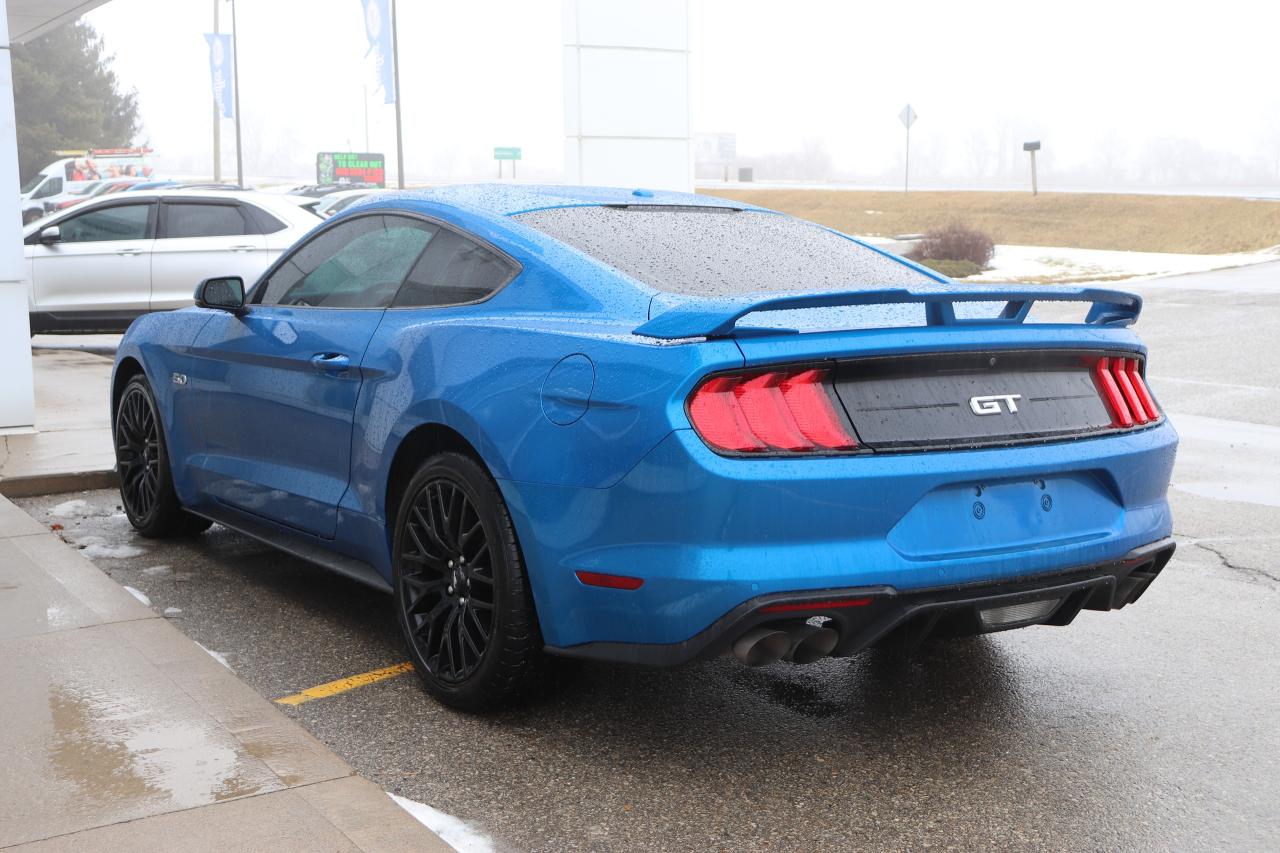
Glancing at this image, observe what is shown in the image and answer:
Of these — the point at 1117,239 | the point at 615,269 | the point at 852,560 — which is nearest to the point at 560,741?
the point at 852,560

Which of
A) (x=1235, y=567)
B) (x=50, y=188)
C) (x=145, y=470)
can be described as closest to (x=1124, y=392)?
(x=1235, y=567)

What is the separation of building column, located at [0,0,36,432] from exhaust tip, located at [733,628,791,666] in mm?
6681

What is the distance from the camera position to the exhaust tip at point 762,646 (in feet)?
11.1

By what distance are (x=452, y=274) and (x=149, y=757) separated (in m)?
1.70

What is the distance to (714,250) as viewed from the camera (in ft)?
14.3

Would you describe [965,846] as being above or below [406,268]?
below

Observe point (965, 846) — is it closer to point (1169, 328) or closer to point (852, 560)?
point (852, 560)

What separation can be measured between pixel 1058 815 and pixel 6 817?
2.46 m

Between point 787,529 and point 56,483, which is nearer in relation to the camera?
point 787,529

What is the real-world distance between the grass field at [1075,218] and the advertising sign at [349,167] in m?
27.3

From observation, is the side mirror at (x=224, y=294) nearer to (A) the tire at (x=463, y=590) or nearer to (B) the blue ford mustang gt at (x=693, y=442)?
(B) the blue ford mustang gt at (x=693, y=442)

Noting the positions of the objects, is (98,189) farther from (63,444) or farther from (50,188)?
(63,444)

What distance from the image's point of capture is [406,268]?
461 cm

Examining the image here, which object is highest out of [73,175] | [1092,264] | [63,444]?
[73,175]
